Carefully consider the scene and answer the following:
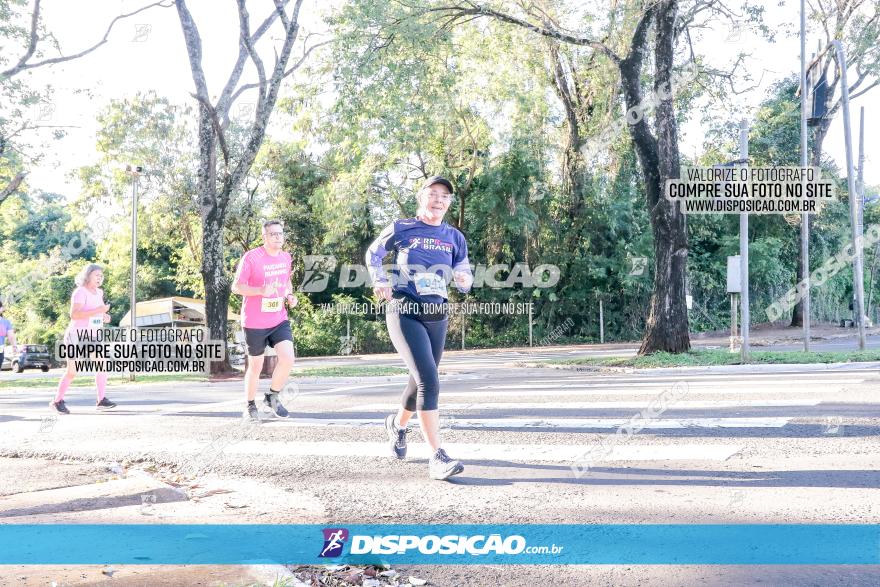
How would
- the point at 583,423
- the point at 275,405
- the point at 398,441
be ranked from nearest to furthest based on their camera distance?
the point at 398,441 → the point at 583,423 → the point at 275,405

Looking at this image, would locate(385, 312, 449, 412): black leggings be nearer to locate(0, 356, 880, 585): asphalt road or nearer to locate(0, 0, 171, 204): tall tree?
locate(0, 356, 880, 585): asphalt road

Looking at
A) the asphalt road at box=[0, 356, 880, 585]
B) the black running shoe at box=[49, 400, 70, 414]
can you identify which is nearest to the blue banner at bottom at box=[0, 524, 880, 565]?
the asphalt road at box=[0, 356, 880, 585]

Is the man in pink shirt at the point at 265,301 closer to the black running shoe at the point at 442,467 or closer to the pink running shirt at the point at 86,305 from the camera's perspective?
the pink running shirt at the point at 86,305

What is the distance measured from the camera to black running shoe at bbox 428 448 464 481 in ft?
15.9

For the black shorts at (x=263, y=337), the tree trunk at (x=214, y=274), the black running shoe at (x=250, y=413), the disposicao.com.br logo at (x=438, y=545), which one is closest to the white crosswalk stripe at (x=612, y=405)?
the black running shoe at (x=250, y=413)

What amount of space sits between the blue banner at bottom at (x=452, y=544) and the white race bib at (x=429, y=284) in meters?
1.52

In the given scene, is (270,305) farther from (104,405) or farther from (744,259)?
(744,259)

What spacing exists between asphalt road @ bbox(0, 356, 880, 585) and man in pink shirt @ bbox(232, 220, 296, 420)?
1.97 feet

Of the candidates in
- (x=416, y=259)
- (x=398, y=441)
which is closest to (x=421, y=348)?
(x=416, y=259)

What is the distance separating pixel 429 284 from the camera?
481cm

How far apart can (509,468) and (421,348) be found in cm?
111

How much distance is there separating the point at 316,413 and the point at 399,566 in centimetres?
530

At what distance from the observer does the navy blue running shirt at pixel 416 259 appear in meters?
4.83

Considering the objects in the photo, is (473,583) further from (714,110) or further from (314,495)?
(714,110)
